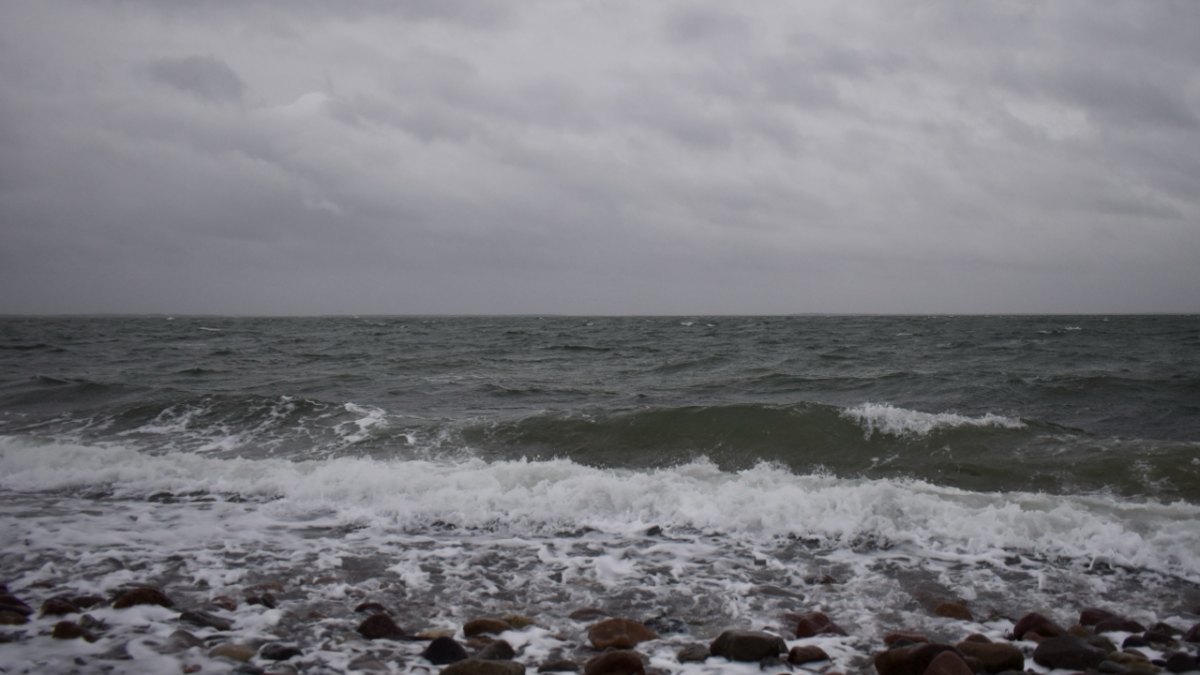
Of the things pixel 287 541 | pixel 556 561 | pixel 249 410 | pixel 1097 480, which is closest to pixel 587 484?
pixel 556 561

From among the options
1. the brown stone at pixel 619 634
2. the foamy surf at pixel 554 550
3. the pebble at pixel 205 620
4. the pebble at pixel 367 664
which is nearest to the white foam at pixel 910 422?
the foamy surf at pixel 554 550

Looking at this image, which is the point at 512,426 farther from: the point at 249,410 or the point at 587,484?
the point at 249,410

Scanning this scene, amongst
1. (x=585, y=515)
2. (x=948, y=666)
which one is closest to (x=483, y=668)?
(x=948, y=666)

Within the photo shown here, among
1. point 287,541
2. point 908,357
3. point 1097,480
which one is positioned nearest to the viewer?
point 287,541

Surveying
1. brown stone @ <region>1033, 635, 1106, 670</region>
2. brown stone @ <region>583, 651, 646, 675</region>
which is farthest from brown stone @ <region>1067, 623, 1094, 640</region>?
brown stone @ <region>583, 651, 646, 675</region>

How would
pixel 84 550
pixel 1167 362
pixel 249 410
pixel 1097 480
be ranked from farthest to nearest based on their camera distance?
pixel 1167 362 < pixel 249 410 < pixel 1097 480 < pixel 84 550

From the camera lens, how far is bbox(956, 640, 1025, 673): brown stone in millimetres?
3830

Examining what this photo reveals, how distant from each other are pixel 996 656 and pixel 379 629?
3.66 m

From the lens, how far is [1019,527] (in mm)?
6395

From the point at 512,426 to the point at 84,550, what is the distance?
6949 mm

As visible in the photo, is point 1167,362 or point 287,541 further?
point 1167,362

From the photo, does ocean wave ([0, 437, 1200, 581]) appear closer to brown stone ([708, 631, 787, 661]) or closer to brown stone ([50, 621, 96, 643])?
brown stone ([708, 631, 787, 661])

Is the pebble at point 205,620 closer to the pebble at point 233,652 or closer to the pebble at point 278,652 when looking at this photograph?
the pebble at point 233,652

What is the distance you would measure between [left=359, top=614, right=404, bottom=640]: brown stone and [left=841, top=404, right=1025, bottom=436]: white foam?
29.0ft
